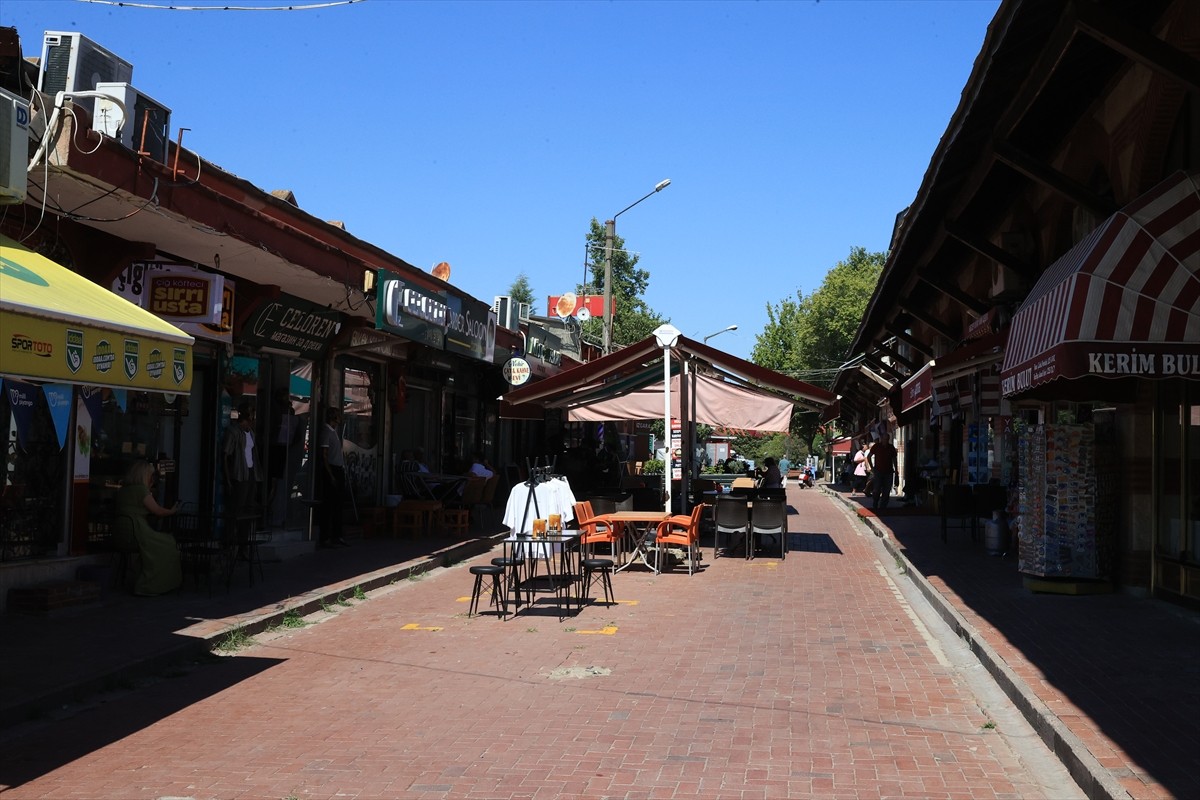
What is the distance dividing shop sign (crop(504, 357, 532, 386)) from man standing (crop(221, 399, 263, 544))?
825 cm

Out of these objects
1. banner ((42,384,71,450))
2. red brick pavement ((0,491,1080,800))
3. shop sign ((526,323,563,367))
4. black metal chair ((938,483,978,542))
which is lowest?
red brick pavement ((0,491,1080,800))

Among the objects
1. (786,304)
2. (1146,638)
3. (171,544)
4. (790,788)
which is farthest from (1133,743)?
(786,304)

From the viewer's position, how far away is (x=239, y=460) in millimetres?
13875

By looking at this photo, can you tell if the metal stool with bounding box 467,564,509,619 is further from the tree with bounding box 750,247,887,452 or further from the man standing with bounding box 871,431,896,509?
the tree with bounding box 750,247,887,452

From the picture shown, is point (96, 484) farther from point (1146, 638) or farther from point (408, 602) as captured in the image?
point (1146, 638)

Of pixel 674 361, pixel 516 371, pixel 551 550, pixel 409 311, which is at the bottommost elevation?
pixel 551 550

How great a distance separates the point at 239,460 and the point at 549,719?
8.10 m

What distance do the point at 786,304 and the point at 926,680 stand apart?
224 ft

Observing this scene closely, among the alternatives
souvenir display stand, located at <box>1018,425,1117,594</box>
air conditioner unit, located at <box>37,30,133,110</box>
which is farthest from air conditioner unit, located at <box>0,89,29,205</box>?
souvenir display stand, located at <box>1018,425,1117,594</box>

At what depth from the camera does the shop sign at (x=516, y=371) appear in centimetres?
2201

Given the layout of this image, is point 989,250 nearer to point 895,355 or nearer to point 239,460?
point 239,460

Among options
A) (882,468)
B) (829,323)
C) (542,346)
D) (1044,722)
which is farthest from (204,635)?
(829,323)

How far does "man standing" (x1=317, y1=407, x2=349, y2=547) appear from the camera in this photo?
53.9ft

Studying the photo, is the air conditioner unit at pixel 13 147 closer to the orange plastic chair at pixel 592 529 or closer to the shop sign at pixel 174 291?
the shop sign at pixel 174 291
